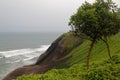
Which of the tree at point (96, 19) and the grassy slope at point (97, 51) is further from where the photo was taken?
the grassy slope at point (97, 51)

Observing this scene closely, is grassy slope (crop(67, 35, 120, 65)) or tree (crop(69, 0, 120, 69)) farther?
grassy slope (crop(67, 35, 120, 65))

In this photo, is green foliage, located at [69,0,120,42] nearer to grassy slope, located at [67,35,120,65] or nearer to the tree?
the tree

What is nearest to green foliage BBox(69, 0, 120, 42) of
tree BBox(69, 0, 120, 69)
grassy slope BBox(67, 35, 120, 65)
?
tree BBox(69, 0, 120, 69)

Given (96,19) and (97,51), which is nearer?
(96,19)

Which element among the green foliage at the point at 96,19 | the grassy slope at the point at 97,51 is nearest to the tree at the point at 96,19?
the green foliage at the point at 96,19

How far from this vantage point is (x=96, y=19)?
3356cm

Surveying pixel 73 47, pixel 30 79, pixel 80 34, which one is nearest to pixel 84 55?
pixel 73 47

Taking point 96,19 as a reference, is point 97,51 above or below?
below

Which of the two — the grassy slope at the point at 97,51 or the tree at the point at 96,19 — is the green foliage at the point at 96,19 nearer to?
the tree at the point at 96,19

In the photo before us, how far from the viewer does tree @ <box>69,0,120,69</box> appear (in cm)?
3359

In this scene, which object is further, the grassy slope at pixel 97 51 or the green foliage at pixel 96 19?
the grassy slope at pixel 97 51

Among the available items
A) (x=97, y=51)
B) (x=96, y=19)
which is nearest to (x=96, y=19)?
(x=96, y=19)

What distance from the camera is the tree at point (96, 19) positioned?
33594 mm

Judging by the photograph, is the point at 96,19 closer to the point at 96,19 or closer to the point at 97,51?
the point at 96,19
